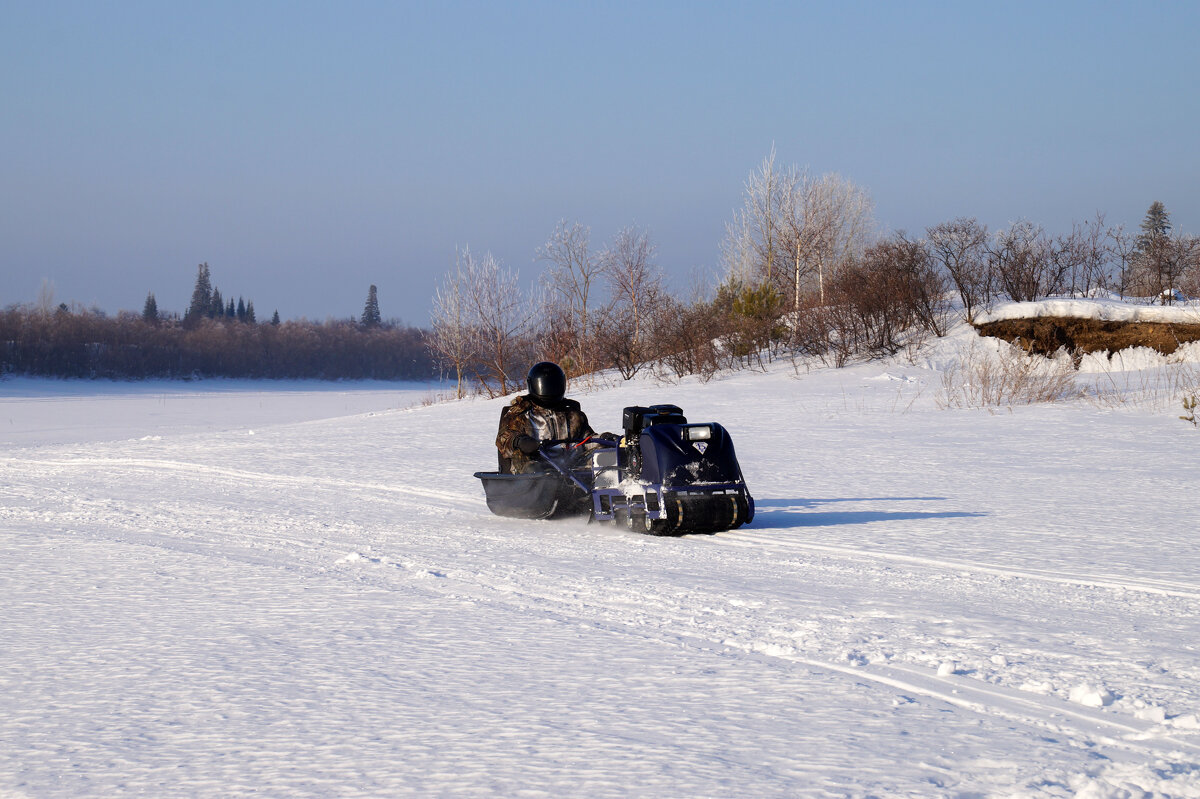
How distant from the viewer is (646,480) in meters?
7.68

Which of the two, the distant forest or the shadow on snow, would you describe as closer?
the shadow on snow

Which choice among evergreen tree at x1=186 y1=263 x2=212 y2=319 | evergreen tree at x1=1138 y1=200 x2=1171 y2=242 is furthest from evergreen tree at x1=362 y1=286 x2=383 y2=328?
evergreen tree at x1=1138 y1=200 x2=1171 y2=242

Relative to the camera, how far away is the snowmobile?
747 centimetres

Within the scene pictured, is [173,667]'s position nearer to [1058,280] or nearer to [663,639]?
[663,639]

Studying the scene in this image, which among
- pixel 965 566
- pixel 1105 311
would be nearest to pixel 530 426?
pixel 965 566

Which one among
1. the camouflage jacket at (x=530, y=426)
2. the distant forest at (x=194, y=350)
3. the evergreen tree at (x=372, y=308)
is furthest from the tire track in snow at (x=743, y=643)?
the evergreen tree at (x=372, y=308)

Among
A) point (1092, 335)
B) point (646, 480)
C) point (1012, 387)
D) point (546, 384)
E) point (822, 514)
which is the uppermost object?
point (1092, 335)

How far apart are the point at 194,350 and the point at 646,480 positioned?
9248cm

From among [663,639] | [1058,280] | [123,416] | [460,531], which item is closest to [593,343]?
[1058,280]

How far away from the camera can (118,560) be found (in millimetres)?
6598

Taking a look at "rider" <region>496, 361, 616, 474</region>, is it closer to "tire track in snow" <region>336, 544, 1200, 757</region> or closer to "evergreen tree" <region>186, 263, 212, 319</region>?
"tire track in snow" <region>336, 544, 1200, 757</region>

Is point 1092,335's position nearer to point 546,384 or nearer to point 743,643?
point 546,384

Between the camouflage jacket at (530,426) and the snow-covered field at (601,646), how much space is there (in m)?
0.57

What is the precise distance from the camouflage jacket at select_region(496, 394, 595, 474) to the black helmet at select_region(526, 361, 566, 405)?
0.06 meters
